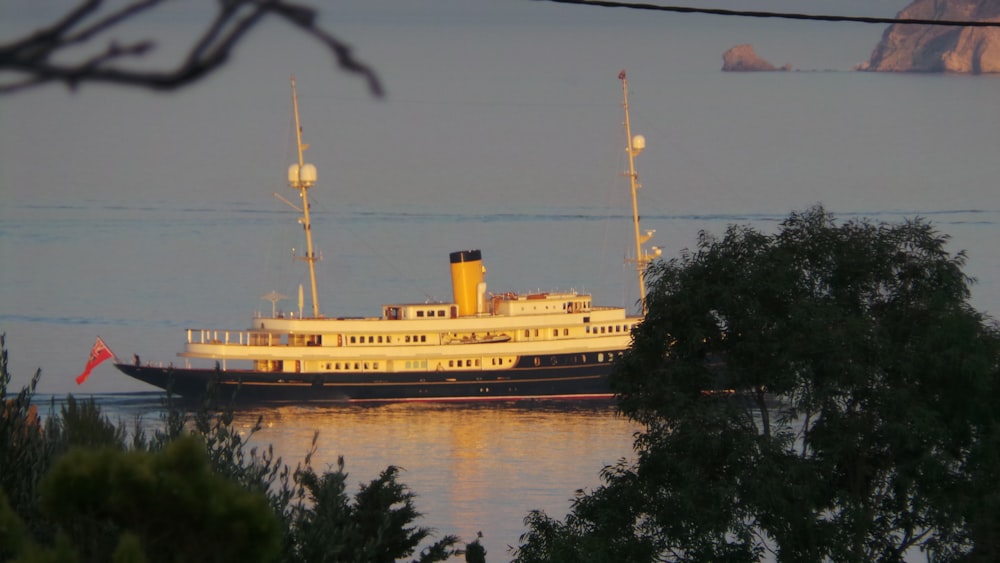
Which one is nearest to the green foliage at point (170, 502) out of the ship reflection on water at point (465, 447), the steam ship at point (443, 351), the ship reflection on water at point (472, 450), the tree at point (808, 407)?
the tree at point (808, 407)

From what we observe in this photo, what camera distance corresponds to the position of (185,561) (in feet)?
8.56

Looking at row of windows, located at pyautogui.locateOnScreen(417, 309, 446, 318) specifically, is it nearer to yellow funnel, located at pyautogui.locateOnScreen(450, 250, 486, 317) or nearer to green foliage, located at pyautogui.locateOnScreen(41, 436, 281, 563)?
yellow funnel, located at pyautogui.locateOnScreen(450, 250, 486, 317)

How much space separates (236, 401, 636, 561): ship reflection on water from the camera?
2019 centimetres

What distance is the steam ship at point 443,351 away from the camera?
3381 centimetres

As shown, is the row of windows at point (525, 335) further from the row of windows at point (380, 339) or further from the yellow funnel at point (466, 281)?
the yellow funnel at point (466, 281)

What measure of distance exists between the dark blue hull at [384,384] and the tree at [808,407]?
2416cm

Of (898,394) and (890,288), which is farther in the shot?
(890,288)

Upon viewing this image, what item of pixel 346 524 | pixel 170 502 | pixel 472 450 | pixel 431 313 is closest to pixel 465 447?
pixel 472 450

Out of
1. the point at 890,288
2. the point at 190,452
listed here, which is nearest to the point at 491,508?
the point at 890,288

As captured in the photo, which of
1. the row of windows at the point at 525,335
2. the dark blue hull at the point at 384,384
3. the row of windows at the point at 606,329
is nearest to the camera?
the row of windows at the point at 606,329

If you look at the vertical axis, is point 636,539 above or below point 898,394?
below

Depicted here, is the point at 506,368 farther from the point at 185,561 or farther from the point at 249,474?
the point at 185,561

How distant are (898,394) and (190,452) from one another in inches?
271

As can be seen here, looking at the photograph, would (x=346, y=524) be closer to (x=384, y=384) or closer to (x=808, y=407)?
(x=808, y=407)
